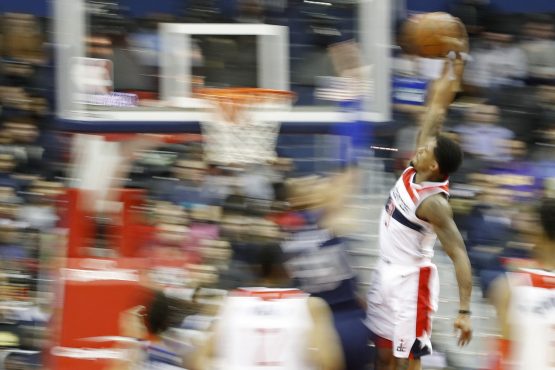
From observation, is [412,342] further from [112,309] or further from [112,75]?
[112,75]

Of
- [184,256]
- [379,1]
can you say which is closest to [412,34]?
[379,1]

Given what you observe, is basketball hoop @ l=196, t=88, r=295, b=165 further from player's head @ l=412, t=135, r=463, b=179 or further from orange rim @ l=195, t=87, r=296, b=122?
player's head @ l=412, t=135, r=463, b=179

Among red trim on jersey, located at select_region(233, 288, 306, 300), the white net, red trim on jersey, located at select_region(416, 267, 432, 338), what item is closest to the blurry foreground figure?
red trim on jersey, located at select_region(233, 288, 306, 300)

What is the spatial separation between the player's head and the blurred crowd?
56 cm

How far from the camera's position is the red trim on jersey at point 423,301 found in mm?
6906

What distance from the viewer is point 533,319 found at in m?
5.37

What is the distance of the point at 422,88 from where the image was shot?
9.80m

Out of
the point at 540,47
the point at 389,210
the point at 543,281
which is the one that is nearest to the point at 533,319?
the point at 543,281

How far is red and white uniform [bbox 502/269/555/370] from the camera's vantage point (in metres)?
5.35

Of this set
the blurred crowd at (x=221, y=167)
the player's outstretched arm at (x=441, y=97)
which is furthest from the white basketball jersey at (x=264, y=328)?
the player's outstretched arm at (x=441, y=97)

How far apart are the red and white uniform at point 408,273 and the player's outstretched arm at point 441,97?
68 centimetres

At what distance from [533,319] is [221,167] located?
174 inches

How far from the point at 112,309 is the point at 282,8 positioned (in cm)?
314

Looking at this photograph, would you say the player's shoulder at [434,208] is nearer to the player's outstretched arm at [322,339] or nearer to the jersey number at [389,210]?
Result: the jersey number at [389,210]
